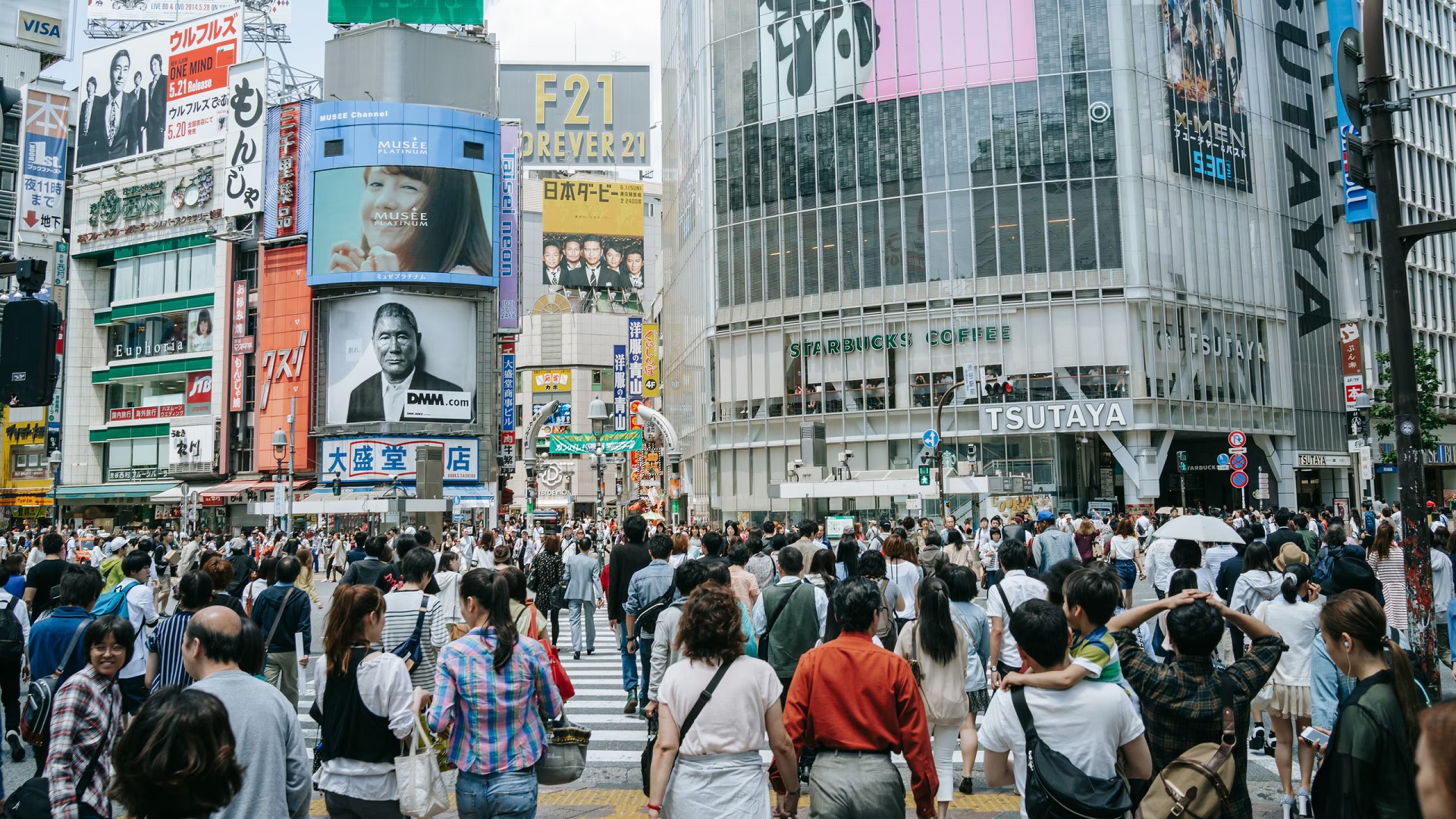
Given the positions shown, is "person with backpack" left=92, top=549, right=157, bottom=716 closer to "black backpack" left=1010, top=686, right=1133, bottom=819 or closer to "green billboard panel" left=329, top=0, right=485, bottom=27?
"black backpack" left=1010, top=686, right=1133, bottom=819

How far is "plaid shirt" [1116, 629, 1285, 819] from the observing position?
4.66 meters

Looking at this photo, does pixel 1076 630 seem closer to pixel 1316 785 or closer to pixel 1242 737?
pixel 1242 737

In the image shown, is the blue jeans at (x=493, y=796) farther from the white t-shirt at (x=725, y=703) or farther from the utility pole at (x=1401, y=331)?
the utility pole at (x=1401, y=331)

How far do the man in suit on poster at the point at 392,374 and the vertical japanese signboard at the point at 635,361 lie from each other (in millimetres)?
26986

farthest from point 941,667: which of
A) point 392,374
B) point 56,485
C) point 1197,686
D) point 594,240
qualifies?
point 594,240

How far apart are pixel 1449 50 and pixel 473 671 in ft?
253

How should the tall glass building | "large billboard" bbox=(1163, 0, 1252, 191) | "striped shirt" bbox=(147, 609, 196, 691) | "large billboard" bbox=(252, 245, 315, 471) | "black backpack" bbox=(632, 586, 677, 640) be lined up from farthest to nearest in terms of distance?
1. "large billboard" bbox=(252, 245, 315, 471)
2. "large billboard" bbox=(1163, 0, 1252, 191)
3. the tall glass building
4. "black backpack" bbox=(632, 586, 677, 640)
5. "striped shirt" bbox=(147, 609, 196, 691)

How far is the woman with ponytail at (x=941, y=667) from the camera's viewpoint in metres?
6.89

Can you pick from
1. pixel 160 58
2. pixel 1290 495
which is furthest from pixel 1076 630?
pixel 160 58

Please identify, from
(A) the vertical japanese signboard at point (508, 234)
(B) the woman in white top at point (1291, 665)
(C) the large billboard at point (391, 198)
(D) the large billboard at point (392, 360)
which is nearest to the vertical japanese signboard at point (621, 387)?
(A) the vertical japanese signboard at point (508, 234)

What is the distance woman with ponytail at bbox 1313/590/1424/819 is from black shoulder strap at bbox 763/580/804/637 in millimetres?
4261

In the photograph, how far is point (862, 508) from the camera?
146 feet

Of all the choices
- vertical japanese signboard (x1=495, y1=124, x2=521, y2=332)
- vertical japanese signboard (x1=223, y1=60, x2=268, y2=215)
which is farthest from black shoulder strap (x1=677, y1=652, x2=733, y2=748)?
vertical japanese signboard (x1=223, y1=60, x2=268, y2=215)

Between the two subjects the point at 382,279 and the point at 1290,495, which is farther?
the point at 382,279
